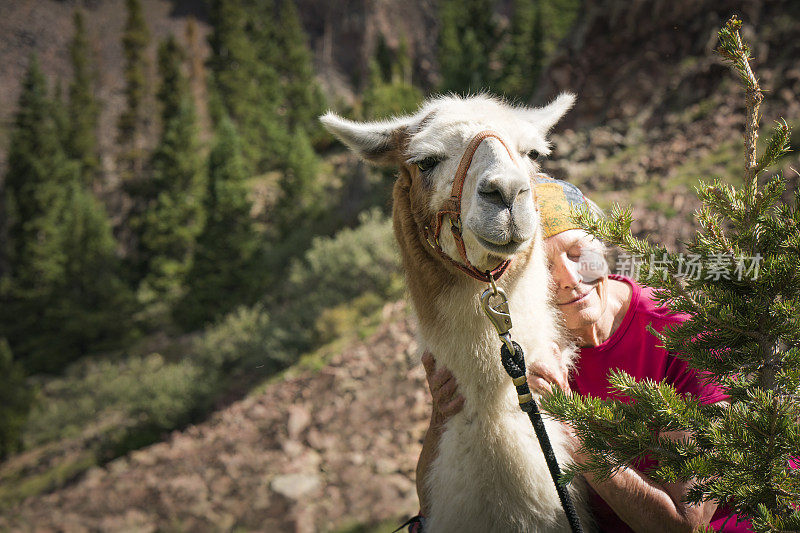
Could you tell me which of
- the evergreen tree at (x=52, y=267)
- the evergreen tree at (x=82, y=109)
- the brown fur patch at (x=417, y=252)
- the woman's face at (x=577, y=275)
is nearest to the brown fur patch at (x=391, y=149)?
the brown fur patch at (x=417, y=252)

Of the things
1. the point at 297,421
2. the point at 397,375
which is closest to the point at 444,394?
the point at 397,375

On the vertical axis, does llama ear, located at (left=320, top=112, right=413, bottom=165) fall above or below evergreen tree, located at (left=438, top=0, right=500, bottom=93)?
below

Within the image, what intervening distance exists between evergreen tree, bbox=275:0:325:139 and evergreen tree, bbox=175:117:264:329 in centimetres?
1622

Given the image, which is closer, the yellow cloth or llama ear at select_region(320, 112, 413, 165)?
the yellow cloth

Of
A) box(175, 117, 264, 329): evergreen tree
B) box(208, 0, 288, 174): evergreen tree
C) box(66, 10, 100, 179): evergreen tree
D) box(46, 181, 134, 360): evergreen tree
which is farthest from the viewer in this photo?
box(208, 0, 288, 174): evergreen tree

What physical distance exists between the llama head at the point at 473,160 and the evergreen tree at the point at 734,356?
42cm

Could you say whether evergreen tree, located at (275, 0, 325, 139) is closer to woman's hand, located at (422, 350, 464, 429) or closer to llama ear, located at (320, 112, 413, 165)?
llama ear, located at (320, 112, 413, 165)

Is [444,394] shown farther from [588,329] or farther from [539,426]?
[588,329]

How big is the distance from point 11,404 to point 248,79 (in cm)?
3116

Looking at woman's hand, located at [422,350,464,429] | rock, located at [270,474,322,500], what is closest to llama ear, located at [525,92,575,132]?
woman's hand, located at [422,350,464,429]

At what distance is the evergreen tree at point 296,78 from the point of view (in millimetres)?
40594

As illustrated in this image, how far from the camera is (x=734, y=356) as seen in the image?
Answer: 4.20 ft

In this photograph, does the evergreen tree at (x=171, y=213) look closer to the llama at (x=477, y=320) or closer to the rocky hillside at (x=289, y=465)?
the rocky hillside at (x=289, y=465)

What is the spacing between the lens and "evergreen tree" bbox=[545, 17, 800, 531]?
3.79 ft
